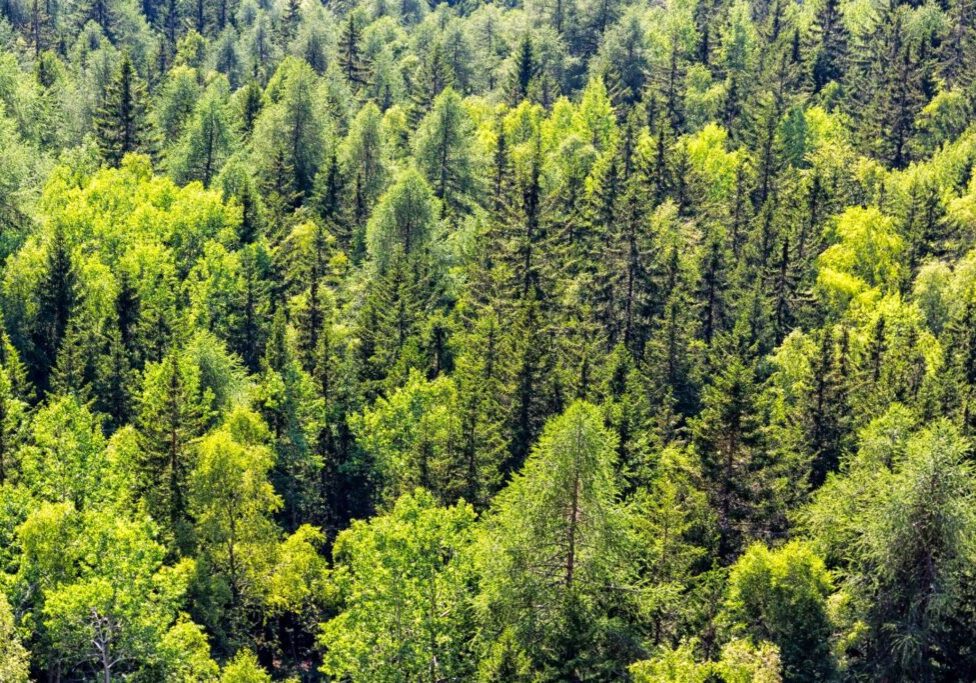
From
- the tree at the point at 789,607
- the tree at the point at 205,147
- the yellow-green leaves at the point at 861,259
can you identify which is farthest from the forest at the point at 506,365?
the tree at the point at 205,147

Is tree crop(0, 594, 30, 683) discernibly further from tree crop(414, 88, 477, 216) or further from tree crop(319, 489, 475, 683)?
tree crop(414, 88, 477, 216)

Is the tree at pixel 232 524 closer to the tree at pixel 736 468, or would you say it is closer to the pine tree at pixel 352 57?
the tree at pixel 736 468

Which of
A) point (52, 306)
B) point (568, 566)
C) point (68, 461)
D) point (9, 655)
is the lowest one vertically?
point (9, 655)

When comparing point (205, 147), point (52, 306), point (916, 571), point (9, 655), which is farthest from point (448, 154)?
point (9, 655)

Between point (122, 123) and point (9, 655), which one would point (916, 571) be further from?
point (122, 123)

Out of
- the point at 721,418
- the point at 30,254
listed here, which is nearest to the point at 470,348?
the point at 721,418
